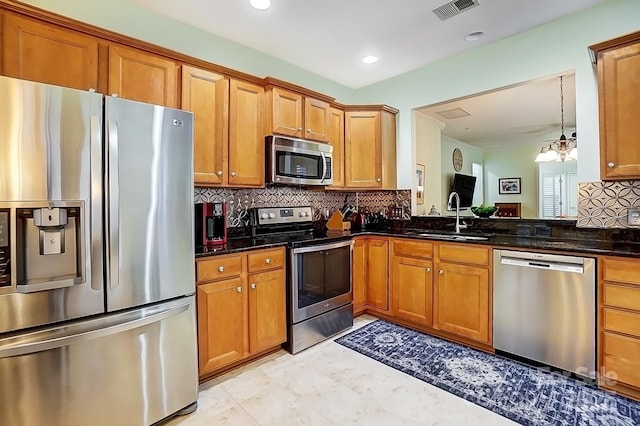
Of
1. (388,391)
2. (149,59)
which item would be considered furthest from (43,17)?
(388,391)

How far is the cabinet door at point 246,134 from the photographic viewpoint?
2.69 meters

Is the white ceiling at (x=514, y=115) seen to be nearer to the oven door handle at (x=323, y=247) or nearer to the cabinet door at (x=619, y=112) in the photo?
the cabinet door at (x=619, y=112)

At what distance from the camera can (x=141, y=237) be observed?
5.64 feet

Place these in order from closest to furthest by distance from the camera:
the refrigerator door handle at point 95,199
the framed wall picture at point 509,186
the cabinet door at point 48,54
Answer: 1. the refrigerator door handle at point 95,199
2. the cabinet door at point 48,54
3. the framed wall picture at point 509,186

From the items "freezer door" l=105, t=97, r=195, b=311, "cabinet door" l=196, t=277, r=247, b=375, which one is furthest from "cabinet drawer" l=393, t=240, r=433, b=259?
"freezer door" l=105, t=97, r=195, b=311

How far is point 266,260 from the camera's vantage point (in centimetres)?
253

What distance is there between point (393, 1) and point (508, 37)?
1293 millimetres

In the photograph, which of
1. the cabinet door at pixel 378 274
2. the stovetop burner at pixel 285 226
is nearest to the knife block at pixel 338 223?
the stovetop burner at pixel 285 226

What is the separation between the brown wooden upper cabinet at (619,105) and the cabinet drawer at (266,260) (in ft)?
8.09

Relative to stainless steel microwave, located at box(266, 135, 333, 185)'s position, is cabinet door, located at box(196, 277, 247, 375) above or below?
below

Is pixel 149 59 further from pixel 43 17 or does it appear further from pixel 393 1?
pixel 393 1

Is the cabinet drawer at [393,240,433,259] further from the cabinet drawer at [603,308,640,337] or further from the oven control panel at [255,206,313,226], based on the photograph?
the cabinet drawer at [603,308,640,337]

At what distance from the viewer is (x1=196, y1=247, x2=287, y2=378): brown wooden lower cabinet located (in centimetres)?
218

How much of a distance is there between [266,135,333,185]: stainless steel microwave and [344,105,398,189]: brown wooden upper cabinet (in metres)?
0.40
